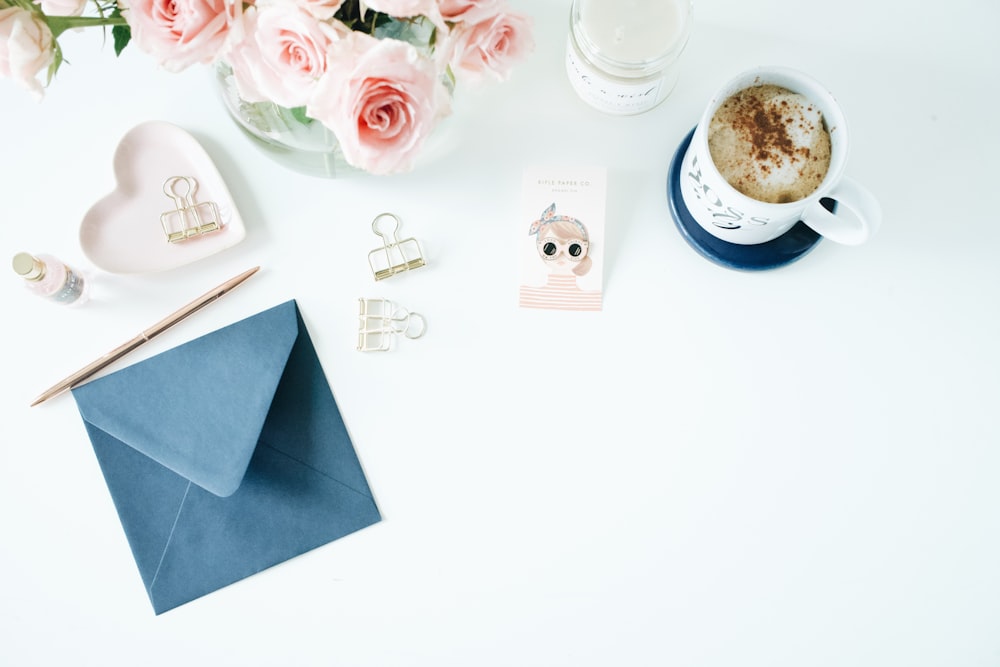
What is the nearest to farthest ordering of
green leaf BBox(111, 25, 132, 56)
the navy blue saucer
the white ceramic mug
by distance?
green leaf BBox(111, 25, 132, 56), the white ceramic mug, the navy blue saucer

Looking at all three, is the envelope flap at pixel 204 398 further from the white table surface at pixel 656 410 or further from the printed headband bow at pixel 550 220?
the printed headband bow at pixel 550 220

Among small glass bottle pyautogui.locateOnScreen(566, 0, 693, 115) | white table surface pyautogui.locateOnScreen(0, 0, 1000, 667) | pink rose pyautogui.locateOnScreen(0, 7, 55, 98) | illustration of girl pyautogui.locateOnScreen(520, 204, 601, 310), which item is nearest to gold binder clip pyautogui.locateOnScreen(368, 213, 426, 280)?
white table surface pyautogui.locateOnScreen(0, 0, 1000, 667)

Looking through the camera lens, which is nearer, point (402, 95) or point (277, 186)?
point (402, 95)

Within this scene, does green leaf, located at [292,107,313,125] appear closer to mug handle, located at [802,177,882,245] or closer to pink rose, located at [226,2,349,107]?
pink rose, located at [226,2,349,107]

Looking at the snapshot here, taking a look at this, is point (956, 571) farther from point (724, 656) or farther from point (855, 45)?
point (855, 45)

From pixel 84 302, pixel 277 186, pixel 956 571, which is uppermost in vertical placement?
pixel 277 186

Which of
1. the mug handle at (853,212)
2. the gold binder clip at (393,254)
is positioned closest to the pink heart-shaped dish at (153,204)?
the gold binder clip at (393,254)

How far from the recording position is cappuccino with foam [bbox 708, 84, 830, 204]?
623 mm

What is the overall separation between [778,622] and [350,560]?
45 centimetres

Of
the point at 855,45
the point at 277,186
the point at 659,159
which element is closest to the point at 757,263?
the point at 659,159

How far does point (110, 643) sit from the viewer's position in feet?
2.44

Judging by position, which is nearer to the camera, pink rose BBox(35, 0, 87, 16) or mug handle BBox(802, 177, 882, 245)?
pink rose BBox(35, 0, 87, 16)

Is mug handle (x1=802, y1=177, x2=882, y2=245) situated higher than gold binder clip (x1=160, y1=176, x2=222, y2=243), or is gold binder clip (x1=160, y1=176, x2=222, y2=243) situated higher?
mug handle (x1=802, y1=177, x2=882, y2=245)

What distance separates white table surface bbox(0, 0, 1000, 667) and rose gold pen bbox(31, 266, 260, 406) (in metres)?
0.01
